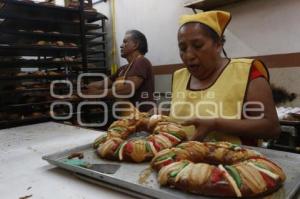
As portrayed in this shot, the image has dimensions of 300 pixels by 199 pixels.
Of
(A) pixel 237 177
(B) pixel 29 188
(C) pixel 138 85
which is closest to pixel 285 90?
(C) pixel 138 85

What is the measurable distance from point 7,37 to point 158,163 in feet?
7.73

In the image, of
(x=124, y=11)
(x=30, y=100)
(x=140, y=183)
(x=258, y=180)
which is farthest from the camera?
(x=124, y=11)

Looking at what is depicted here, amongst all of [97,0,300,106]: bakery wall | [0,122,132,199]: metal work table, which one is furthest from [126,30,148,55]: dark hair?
[0,122,132,199]: metal work table

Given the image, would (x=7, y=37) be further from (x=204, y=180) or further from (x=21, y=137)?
(x=204, y=180)

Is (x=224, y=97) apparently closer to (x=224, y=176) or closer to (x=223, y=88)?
(x=223, y=88)

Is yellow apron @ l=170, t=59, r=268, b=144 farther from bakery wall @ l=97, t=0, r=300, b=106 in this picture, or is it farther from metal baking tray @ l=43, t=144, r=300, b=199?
bakery wall @ l=97, t=0, r=300, b=106

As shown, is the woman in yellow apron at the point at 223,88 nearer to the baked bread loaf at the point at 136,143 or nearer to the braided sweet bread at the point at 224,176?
the baked bread loaf at the point at 136,143

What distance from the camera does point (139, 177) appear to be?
2.67 feet

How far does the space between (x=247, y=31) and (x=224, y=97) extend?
70.3 inches

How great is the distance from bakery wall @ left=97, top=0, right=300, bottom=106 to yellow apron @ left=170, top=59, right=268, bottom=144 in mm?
1431

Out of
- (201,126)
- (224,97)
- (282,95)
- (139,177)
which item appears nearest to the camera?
(139,177)

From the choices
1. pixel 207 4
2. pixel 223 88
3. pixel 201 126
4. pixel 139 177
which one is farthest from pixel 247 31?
pixel 139 177

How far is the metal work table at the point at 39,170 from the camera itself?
0.80 metres

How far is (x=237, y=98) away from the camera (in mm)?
1213
